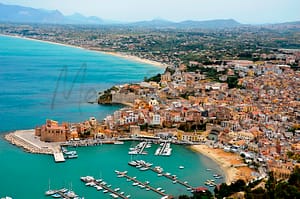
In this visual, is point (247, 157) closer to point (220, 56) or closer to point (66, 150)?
point (66, 150)

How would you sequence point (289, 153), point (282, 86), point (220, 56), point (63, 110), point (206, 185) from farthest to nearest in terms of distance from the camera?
point (220, 56) → point (282, 86) → point (63, 110) → point (289, 153) → point (206, 185)

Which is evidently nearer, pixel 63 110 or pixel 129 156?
pixel 129 156

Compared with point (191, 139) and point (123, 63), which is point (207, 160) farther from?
point (123, 63)

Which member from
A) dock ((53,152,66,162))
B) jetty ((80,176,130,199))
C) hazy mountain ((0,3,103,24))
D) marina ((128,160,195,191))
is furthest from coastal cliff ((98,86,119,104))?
hazy mountain ((0,3,103,24))

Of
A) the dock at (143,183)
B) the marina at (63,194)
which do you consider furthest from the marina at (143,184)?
the marina at (63,194)

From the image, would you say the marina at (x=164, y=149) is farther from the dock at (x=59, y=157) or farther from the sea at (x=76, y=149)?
the dock at (x=59, y=157)

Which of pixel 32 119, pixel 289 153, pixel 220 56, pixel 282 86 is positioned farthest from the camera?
pixel 220 56

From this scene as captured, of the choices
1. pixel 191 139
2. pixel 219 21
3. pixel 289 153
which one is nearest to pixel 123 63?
pixel 191 139
